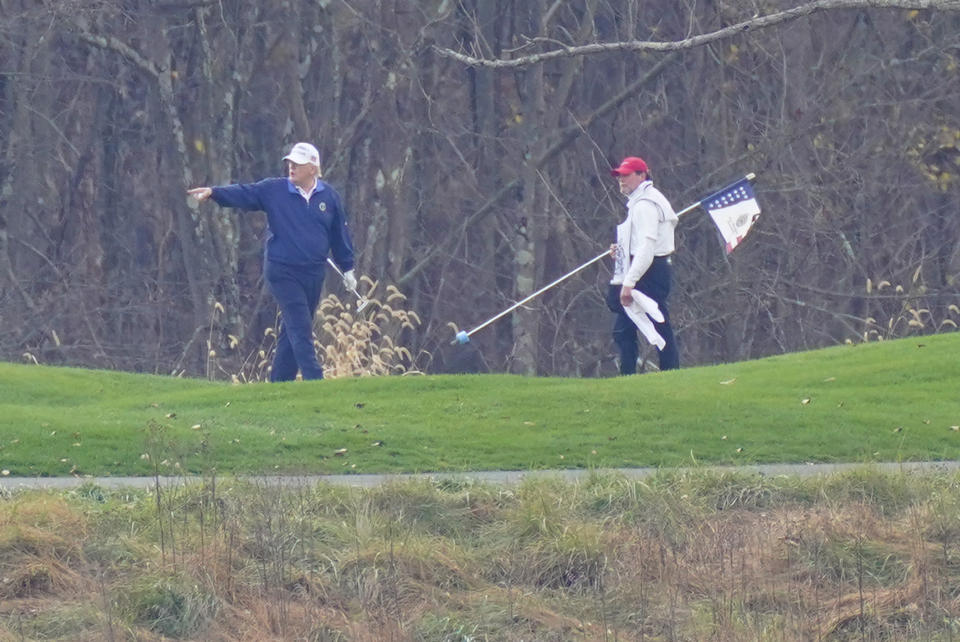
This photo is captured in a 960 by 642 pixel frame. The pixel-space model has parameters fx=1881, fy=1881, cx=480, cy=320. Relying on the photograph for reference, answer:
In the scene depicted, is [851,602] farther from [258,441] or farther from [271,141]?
[271,141]

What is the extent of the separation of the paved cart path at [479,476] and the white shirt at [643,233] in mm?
3787

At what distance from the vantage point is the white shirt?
14555 millimetres

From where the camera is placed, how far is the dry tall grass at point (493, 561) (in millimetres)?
8383

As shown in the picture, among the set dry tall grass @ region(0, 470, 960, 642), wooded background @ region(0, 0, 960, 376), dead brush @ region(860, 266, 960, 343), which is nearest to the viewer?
dry tall grass @ region(0, 470, 960, 642)

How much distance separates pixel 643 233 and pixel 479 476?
4365 millimetres

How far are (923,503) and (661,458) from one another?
1.98 meters

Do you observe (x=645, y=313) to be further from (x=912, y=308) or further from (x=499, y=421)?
(x=912, y=308)

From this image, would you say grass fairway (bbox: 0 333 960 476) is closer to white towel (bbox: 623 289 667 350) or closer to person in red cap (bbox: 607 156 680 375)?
white towel (bbox: 623 289 667 350)

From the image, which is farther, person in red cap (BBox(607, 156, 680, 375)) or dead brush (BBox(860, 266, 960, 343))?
dead brush (BBox(860, 266, 960, 343))

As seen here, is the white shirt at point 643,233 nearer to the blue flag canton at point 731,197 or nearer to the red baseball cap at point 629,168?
the red baseball cap at point 629,168

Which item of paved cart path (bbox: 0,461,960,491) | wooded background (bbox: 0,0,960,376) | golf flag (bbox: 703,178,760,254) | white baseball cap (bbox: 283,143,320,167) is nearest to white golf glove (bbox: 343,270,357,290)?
white baseball cap (bbox: 283,143,320,167)

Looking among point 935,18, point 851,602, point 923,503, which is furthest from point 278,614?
point 935,18

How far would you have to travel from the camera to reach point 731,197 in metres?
16.5

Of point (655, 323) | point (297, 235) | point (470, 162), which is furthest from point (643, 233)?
point (470, 162)
